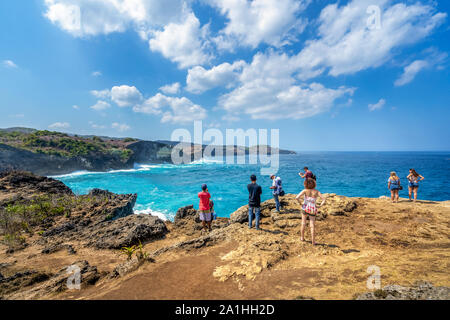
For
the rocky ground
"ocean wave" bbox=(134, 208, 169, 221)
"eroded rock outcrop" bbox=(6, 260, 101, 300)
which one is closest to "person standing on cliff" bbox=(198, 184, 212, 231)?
the rocky ground

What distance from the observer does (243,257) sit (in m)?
4.48

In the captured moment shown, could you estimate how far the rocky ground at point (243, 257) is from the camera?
3.25 m

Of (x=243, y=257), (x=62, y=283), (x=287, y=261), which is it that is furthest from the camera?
(x=243, y=257)

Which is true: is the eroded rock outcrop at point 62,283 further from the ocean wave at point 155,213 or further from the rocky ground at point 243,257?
the ocean wave at point 155,213

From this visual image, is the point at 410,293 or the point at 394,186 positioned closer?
the point at 410,293

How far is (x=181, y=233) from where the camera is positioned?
29.6 ft

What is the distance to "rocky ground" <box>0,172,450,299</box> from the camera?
3.25 meters

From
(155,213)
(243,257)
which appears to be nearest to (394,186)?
(243,257)

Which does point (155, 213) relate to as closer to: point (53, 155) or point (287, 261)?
point (287, 261)

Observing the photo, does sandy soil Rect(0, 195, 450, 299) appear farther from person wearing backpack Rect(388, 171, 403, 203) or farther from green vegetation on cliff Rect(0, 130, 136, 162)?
green vegetation on cliff Rect(0, 130, 136, 162)
